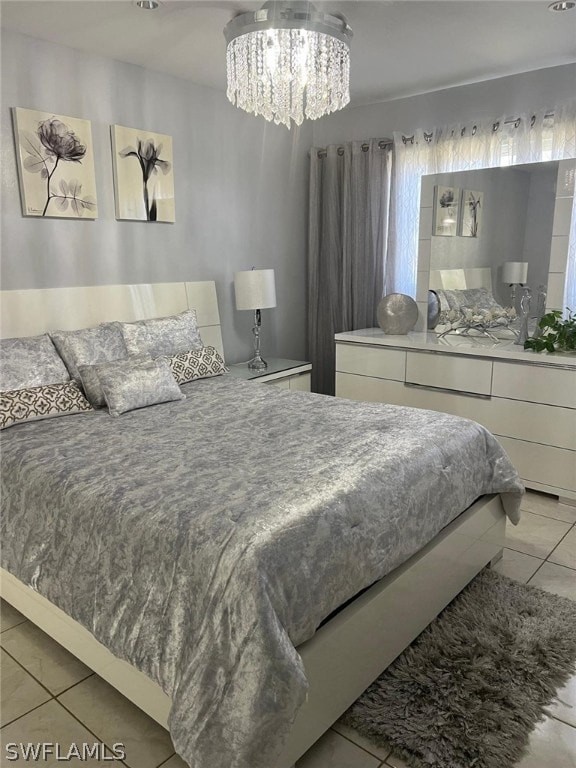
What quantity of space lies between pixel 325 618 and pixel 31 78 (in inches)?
114

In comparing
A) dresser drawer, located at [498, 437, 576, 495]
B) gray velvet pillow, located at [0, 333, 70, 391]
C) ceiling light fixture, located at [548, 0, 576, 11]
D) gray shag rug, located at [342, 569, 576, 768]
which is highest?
ceiling light fixture, located at [548, 0, 576, 11]

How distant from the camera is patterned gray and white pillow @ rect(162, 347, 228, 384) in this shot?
3.20 m

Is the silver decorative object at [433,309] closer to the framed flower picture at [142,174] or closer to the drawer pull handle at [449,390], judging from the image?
the drawer pull handle at [449,390]

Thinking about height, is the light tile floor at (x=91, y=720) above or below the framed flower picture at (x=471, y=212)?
below

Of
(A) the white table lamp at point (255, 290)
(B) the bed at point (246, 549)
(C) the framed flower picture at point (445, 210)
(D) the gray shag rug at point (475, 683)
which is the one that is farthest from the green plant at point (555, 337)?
(A) the white table lamp at point (255, 290)

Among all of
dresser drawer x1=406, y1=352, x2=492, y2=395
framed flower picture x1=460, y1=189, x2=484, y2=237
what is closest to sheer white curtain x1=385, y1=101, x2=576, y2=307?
framed flower picture x1=460, y1=189, x2=484, y2=237

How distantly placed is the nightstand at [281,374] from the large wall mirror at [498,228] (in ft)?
3.35

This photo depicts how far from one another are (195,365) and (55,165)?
128cm

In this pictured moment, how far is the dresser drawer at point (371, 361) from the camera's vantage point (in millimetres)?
3873

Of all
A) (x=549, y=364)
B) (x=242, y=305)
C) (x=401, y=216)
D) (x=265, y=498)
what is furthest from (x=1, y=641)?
(x=401, y=216)

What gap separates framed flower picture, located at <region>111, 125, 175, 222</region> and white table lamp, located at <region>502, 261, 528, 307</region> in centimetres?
217

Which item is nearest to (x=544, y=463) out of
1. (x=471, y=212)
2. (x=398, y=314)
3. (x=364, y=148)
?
(x=398, y=314)

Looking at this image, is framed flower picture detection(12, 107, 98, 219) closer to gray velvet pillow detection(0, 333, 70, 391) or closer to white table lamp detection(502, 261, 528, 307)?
gray velvet pillow detection(0, 333, 70, 391)

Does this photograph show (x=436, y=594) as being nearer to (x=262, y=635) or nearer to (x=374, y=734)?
(x=374, y=734)
